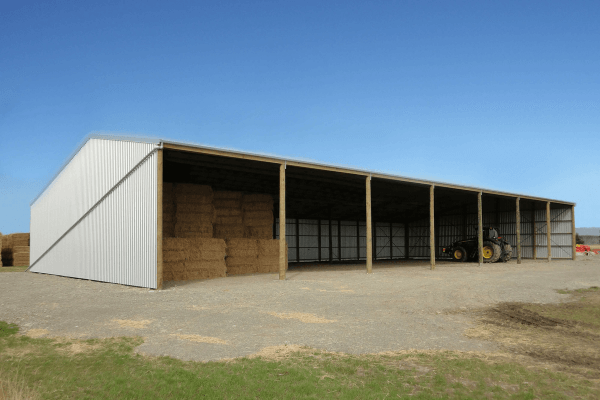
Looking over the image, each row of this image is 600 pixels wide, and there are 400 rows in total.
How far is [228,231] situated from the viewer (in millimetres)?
20375

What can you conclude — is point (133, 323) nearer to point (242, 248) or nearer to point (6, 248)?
point (242, 248)

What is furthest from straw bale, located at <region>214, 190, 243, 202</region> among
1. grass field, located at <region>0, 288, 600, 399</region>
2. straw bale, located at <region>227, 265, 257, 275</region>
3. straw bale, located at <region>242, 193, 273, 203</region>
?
grass field, located at <region>0, 288, 600, 399</region>

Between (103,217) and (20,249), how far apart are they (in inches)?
701

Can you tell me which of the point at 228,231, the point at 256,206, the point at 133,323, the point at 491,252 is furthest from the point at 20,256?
the point at 491,252

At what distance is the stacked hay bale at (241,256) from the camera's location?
63.6 ft

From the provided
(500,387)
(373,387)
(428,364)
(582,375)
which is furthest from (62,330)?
(582,375)

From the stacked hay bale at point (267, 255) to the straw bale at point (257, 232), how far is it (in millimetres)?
868

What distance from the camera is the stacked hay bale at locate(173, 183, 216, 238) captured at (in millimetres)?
18328

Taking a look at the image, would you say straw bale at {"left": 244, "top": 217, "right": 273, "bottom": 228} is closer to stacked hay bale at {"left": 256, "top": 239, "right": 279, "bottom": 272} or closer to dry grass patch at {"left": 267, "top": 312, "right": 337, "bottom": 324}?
stacked hay bale at {"left": 256, "top": 239, "right": 279, "bottom": 272}

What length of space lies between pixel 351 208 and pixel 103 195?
63.9ft

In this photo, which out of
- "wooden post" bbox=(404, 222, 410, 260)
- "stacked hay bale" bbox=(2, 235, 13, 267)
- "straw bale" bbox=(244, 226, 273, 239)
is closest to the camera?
"straw bale" bbox=(244, 226, 273, 239)

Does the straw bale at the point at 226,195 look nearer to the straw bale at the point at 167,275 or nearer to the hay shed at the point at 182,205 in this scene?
the hay shed at the point at 182,205

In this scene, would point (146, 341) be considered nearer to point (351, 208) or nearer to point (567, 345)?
point (567, 345)

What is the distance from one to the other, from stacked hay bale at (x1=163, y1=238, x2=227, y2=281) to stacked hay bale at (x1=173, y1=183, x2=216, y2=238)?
1130mm
